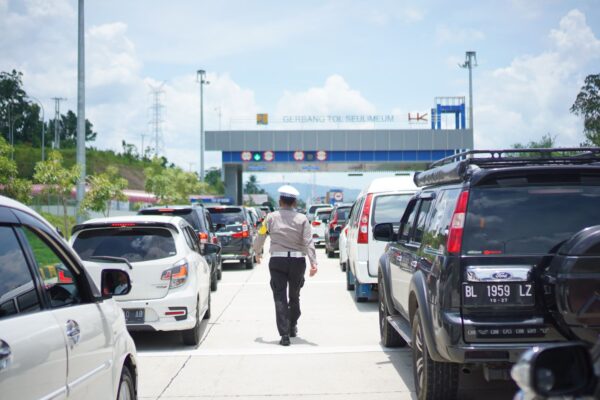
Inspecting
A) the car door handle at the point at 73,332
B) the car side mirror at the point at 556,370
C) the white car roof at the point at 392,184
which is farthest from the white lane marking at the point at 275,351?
the car side mirror at the point at 556,370

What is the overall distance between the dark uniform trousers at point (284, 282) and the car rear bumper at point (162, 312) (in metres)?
1.13

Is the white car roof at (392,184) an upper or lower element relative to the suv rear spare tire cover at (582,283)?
upper

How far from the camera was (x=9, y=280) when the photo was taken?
3.21 m

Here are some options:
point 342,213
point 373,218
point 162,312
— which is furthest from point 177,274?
point 342,213

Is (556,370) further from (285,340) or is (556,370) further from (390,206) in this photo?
(390,206)

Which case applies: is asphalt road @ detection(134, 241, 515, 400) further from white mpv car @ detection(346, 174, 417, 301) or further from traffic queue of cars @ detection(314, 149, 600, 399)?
traffic queue of cars @ detection(314, 149, 600, 399)

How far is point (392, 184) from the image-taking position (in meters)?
12.1

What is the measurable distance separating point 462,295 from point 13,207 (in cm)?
304

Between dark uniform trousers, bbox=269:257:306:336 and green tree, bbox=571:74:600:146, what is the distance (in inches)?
1093

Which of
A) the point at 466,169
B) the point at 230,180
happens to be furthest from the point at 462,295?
the point at 230,180

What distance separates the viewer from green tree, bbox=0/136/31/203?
18.5 meters

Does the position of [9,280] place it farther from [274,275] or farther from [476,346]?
[274,275]

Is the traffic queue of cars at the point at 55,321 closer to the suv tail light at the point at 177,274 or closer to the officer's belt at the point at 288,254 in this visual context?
the suv tail light at the point at 177,274

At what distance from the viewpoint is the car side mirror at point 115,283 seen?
4543 mm
